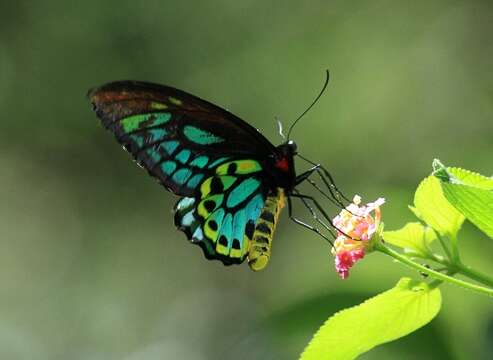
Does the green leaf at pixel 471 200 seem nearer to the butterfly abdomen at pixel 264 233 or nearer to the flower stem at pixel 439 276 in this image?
the flower stem at pixel 439 276

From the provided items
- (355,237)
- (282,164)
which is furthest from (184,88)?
(355,237)

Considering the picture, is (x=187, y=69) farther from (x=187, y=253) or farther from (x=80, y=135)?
(x=187, y=253)

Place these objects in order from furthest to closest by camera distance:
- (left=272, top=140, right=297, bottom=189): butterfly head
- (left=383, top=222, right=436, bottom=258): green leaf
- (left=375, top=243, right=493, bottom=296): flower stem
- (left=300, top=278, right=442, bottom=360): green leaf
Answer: (left=272, top=140, right=297, bottom=189): butterfly head
(left=383, top=222, right=436, bottom=258): green leaf
(left=300, top=278, right=442, bottom=360): green leaf
(left=375, top=243, right=493, bottom=296): flower stem

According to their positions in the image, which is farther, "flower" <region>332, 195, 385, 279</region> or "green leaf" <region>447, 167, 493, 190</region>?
"flower" <region>332, 195, 385, 279</region>

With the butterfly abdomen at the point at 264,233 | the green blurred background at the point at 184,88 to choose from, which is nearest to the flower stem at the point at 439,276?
the butterfly abdomen at the point at 264,233

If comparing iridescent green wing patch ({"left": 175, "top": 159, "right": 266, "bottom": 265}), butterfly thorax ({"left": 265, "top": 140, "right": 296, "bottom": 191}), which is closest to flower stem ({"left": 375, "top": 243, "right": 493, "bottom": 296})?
iridescent green wing patch ({"left": 175, "top": 159, "right": 266, "bottom": 265})

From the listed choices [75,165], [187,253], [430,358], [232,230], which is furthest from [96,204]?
[430,358]

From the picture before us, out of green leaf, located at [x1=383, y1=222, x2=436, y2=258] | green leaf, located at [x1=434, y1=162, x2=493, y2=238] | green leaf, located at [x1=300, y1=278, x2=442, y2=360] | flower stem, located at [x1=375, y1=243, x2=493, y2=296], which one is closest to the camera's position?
green leaf, located at [x1=434, y1=162, x2=493, y2=238]

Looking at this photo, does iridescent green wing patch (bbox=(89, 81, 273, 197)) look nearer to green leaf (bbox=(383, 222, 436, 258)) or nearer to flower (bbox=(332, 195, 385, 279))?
flower (bbox=(332, 195, 385, 279))

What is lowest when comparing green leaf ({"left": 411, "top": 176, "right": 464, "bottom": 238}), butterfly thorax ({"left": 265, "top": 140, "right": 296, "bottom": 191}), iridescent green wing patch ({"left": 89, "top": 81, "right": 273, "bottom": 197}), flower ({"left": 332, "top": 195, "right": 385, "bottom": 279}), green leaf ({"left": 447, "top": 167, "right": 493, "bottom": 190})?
green leaf ({"left": 447, "top": 167, "right": 493, "bottom": 190})
